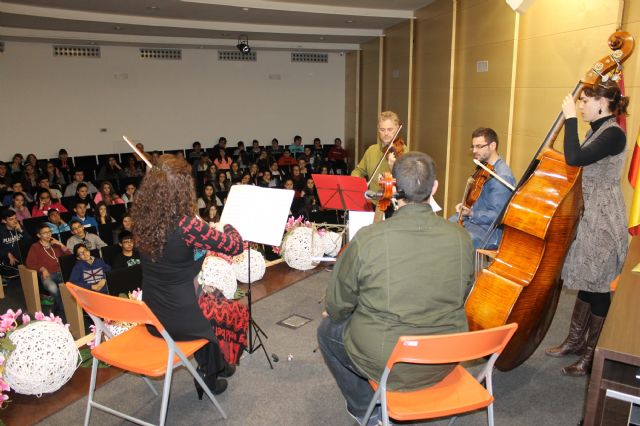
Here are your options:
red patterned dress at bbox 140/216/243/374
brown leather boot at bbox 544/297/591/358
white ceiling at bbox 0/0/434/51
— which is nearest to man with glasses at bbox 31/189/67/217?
white ceiling at bbox 0/0/434/51

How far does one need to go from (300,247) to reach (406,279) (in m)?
2.75

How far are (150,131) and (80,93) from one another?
1.52 m

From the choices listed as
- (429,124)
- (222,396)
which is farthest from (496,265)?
(429,124)

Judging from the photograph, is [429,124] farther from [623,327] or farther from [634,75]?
[623,327]

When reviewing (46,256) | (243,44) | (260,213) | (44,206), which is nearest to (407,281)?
(260,213)

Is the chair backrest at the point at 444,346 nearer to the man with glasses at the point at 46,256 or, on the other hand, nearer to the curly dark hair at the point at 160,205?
the curly dark hair at the point at 160,205

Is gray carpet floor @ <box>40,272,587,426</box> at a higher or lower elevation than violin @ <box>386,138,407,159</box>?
lower

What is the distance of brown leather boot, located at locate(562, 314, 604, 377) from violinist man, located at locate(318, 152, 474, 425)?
1366 mm

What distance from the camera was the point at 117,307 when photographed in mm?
2107

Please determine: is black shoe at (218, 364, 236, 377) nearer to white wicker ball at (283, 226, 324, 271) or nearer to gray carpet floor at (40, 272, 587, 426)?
gray carpet floor at (40, 272, 587, 426)

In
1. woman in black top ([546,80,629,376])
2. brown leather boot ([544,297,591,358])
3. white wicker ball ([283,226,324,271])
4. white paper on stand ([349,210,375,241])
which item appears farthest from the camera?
white wicker ball ([283,226,324,271])

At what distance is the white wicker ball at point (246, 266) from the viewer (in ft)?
13.6

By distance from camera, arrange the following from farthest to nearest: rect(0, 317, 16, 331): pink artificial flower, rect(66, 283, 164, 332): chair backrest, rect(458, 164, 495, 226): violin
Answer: rect(458, 164, 495, 226): violin
rect(0, 317, 16, 331): pink artificial flower
rect(66, 283, 164, 332): chair backrest

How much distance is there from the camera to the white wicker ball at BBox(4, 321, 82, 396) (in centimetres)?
260
